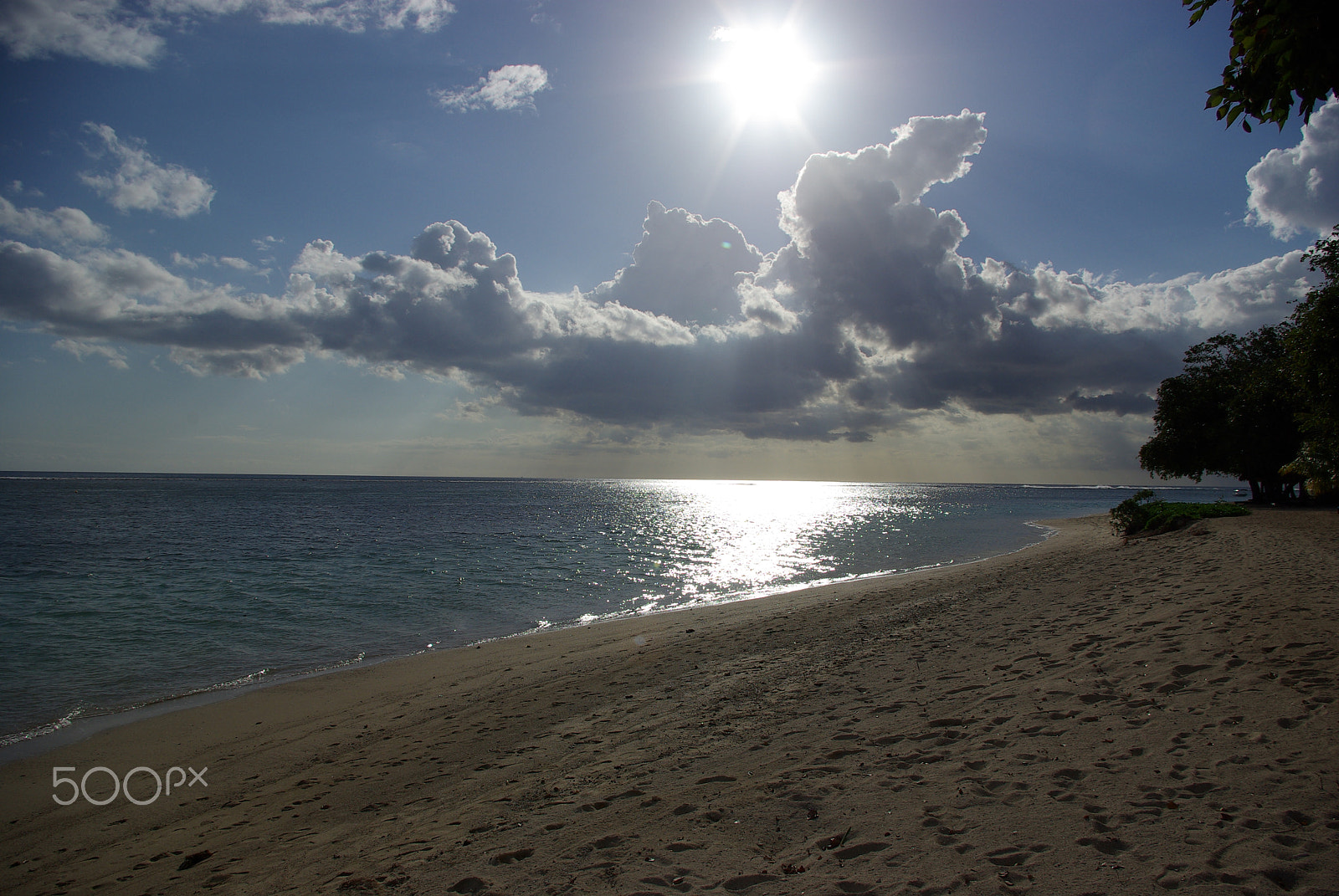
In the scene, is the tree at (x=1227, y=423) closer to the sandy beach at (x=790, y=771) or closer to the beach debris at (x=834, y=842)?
the sandy beach at (x=790, y=771)

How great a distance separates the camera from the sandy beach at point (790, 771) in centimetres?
473

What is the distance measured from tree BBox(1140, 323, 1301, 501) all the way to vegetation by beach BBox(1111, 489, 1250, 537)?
15124 mm

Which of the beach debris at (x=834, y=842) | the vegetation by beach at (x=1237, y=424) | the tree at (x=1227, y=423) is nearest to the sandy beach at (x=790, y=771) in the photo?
the beach debris at (x=834, y=842)

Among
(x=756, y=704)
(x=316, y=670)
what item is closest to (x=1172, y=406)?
(x=756, y=704)

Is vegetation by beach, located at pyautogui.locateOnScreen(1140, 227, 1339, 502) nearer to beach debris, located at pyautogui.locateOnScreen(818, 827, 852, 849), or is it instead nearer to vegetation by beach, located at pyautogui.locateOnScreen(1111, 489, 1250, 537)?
vegetation by beach, located at pyautogui.locateOnScreen(1111, 489, 1250, 537)

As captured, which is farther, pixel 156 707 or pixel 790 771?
pixel 156 707

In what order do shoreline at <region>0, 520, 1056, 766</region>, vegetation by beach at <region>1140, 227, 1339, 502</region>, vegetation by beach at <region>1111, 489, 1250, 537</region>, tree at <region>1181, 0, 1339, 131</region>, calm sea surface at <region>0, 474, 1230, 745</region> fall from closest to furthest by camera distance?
tree at <region>1181, 0, 1339, 131</region>, shoreline at <region>0, 520, 1056, 766</region>, calm sea surface at <region>0, 474, 1230, 745</region>, vegetation by beach at <region>1111, 489, 1250, 537</region>, vegetation by beach at <region>1140, 227, 1339, 502</region>

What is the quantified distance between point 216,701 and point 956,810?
1408cm

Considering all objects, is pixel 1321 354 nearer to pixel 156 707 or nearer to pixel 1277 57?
pixel 1277 57

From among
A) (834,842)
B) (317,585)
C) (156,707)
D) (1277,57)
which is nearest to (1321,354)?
(1277,57)

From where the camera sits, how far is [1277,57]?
4.95 metres

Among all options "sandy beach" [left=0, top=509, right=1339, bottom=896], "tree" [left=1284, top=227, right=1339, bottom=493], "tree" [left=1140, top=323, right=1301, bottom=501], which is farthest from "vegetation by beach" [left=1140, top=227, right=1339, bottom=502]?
"sandy beach" [left=0, top=509, right=1339, bottom=896]

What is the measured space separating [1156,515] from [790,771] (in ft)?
95.6

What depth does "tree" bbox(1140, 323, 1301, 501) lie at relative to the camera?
4347cm
